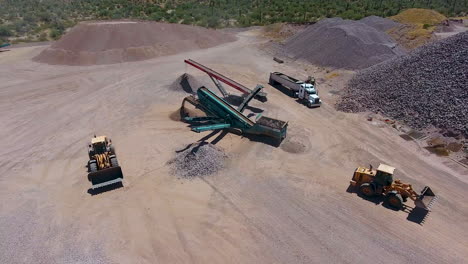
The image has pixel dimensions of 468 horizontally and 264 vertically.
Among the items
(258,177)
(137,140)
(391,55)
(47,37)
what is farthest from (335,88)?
(47,37)

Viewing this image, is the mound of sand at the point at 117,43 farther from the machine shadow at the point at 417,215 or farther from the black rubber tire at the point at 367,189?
the machine shadow at the point at 417,215

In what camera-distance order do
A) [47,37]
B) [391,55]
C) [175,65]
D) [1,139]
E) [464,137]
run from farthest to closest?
[47,37] → [175,65] → [391,55] → [1,139] → [464,137]

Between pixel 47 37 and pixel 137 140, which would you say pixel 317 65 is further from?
pixel 47 37

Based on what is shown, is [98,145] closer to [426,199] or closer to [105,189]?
[105,189]

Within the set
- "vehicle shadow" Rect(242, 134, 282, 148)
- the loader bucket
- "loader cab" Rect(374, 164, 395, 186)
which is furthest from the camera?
"vehicle shadow" Rect(242, 134, 282, 148)

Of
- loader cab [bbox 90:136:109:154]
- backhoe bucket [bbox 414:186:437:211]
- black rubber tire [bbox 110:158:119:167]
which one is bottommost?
backhoe bucket [bbox 414:186:437:211]

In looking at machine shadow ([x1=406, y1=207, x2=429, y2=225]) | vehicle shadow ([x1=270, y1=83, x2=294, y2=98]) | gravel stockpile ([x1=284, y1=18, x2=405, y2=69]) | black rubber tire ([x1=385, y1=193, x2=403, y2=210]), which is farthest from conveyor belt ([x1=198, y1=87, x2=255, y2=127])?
gravel stockpile ([x1=284, y1=18, x2=405, y2=69])

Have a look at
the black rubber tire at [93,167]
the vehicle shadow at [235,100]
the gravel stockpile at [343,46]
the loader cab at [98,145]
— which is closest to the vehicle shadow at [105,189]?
the black rubber tire at [93,167]

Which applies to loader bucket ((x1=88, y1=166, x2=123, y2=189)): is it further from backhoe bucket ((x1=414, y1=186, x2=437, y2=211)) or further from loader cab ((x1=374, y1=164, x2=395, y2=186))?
backhoe bucket ((x1=414, y1=186, x2=437, y2=211))

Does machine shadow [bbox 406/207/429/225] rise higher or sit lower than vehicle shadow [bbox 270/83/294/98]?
lower
